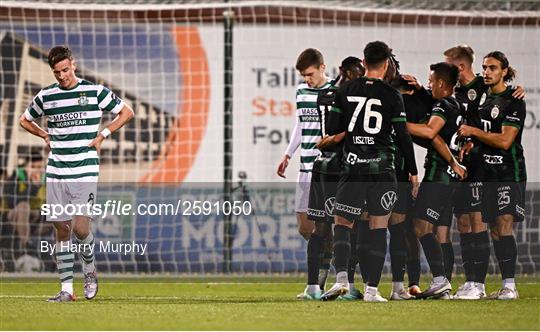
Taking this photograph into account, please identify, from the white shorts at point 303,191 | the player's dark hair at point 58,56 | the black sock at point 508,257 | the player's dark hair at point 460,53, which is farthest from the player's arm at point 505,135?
the player's dark hair at point 58,56

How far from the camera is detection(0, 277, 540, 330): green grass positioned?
8406 mm

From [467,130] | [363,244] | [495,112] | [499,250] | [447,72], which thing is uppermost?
[447,72]

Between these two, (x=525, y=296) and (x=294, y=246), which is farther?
(x=294, y=246)

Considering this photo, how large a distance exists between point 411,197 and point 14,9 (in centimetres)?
778

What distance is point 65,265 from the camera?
1098 centimetres

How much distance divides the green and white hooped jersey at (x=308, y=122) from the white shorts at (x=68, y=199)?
2011 millimetres

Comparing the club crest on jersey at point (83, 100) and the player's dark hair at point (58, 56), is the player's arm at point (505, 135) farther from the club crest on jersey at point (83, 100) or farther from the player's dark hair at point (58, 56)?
the player's dark hair at point (58, 56)

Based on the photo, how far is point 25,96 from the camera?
17344 mm

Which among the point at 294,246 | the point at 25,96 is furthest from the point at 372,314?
the point at 25,96

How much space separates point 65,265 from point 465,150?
3.53 meters

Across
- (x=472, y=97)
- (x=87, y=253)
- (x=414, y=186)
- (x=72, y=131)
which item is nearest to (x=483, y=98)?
(x=472, y=97)

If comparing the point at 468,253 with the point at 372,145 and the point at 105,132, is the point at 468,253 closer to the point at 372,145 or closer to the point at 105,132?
the point at 372,145

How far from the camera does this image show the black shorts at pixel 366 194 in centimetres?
1031

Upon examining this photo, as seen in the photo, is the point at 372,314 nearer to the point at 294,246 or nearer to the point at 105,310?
the point at 105,310
